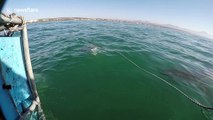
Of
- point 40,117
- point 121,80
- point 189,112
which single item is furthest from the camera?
point 121,80

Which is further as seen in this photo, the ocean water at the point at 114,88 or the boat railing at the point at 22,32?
the ocean water at the point at 114,88

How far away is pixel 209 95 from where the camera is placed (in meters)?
8.55

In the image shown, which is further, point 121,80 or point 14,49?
point 121,80

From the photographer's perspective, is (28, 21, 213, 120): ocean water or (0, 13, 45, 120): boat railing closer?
(0, 13, 45, 120): boat railing

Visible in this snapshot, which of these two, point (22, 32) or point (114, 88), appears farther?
point (114, 88)

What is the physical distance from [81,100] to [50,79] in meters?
2.46

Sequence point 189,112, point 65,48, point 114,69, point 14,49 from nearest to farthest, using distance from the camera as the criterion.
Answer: point 14,49 → point 189,112 → point 114,69 → point 65,48

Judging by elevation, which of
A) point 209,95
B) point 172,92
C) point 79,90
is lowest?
point 209,95

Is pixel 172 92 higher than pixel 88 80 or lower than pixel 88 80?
lower

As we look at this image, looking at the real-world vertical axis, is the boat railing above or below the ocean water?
above

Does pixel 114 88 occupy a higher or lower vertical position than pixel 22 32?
lower

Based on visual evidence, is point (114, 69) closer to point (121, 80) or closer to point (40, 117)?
point (121, 80)

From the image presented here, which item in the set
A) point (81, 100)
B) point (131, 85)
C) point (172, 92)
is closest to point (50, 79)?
point (81, 100)

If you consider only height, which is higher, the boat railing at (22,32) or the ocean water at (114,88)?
the boat railing at (22,32)
